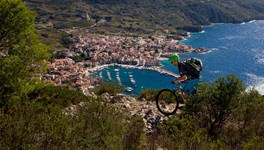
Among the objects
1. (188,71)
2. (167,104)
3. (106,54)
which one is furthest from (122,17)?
(188,71)

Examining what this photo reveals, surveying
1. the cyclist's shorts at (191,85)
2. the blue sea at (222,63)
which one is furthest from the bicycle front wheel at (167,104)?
the blue sea at (222,63)

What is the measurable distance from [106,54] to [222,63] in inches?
1816

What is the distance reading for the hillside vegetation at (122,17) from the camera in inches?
5881

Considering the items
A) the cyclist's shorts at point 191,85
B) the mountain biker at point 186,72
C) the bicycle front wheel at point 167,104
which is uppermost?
the mountain biker at point 186,72

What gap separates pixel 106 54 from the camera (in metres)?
102

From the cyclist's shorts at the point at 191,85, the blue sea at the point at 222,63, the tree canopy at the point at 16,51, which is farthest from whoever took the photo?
the blue sea at the point at 222,63

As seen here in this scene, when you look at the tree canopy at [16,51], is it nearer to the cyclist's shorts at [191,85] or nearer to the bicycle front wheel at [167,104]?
the bicycle front wheel at [167,104]

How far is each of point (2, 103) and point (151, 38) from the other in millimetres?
125792

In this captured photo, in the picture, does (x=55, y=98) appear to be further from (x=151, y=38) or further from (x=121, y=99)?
(x=151, y=38)

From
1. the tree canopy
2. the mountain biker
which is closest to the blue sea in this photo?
the tree canopy

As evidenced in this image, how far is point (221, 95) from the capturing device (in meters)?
10.2

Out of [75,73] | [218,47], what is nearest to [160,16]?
[218,47]

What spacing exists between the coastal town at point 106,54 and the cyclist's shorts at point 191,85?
58.9 meters

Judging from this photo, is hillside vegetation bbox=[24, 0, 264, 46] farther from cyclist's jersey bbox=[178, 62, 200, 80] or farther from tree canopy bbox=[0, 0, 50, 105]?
cyclist's jersey bbox=[178, 62, 200, 80]
